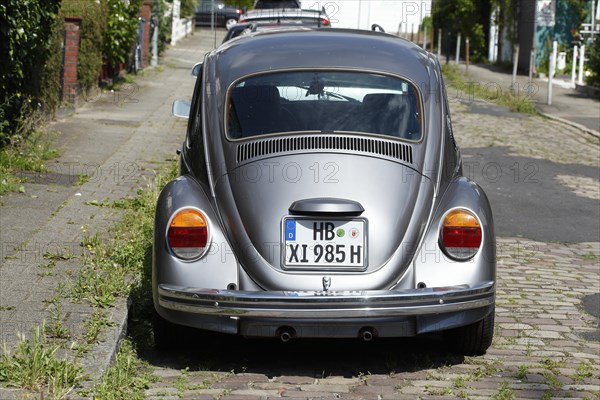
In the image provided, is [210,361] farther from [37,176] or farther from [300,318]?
[37,176]

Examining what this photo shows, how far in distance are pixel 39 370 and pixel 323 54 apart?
2.85 m

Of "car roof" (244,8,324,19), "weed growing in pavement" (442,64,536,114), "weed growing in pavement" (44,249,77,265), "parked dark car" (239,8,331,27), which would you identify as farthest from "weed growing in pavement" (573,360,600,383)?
"weed growing in pavement" (442,64,536,114)

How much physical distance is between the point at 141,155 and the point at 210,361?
24.5 feet

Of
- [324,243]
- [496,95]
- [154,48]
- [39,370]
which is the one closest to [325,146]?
[324,243]

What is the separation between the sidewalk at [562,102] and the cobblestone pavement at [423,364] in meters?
11.3

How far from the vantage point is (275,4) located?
37.7m

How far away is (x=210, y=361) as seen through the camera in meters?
6.07

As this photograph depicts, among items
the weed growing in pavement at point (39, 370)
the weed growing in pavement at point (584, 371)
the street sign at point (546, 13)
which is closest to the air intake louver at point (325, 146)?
the weed growing in pavement at point (584, 371)

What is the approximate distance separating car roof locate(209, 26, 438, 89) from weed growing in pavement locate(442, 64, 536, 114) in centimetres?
1488

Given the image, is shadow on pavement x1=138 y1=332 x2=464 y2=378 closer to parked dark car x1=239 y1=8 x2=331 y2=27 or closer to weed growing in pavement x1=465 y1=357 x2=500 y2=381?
weed growing in pavement x1=465 y1=357 x2=500 y2=381

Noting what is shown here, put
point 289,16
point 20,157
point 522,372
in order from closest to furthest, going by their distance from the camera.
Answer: point 522,372
point 20,157
point 289,16

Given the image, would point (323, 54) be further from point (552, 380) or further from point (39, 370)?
point (39, 370)

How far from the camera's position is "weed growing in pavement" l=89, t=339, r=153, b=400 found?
512 centimetres

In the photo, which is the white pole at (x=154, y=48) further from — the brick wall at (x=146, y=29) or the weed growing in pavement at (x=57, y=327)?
the weed growing in pavement at (x=57, y=327)
